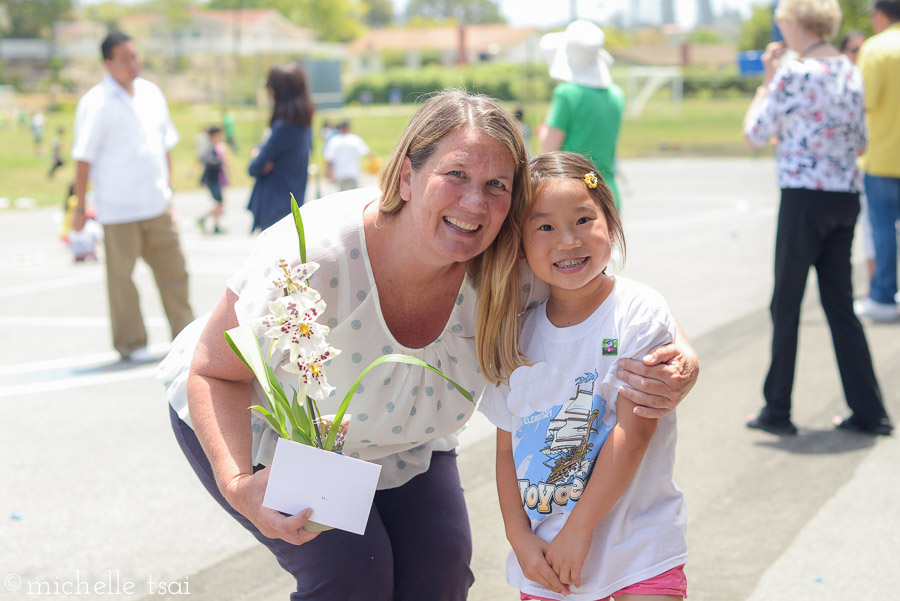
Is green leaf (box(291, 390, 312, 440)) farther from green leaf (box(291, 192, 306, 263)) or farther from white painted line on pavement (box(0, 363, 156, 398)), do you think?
white painted line on pavement (box(0, 363, 156, 398))

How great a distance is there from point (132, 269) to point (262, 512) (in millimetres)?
5193

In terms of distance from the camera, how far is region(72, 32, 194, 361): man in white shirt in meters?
7.05

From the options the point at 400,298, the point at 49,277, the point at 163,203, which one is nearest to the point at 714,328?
the point at 163,203

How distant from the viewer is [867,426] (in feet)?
16.7

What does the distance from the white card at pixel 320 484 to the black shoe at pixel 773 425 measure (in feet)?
11.3

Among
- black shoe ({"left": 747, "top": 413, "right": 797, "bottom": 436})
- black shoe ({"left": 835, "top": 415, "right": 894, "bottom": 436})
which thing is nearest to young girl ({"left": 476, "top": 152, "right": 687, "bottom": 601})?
black shoe ({"left": 747, "top": 413, "right": 797, "bottom": 436})

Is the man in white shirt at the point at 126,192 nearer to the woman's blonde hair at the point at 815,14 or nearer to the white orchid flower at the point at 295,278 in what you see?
the woman's blonde hair at the point at 815,14

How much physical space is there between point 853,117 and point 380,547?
3.63 meters

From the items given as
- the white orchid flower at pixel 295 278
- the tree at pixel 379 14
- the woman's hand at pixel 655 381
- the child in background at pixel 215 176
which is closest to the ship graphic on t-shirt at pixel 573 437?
the woman's hand at pixel 655 381

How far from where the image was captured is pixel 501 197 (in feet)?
8.27

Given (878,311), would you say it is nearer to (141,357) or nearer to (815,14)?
(815,14)

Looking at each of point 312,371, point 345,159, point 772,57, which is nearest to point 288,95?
point 772,57

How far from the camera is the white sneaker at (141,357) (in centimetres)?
704

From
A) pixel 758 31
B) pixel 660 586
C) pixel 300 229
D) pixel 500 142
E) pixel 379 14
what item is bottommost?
pixel 660 586
